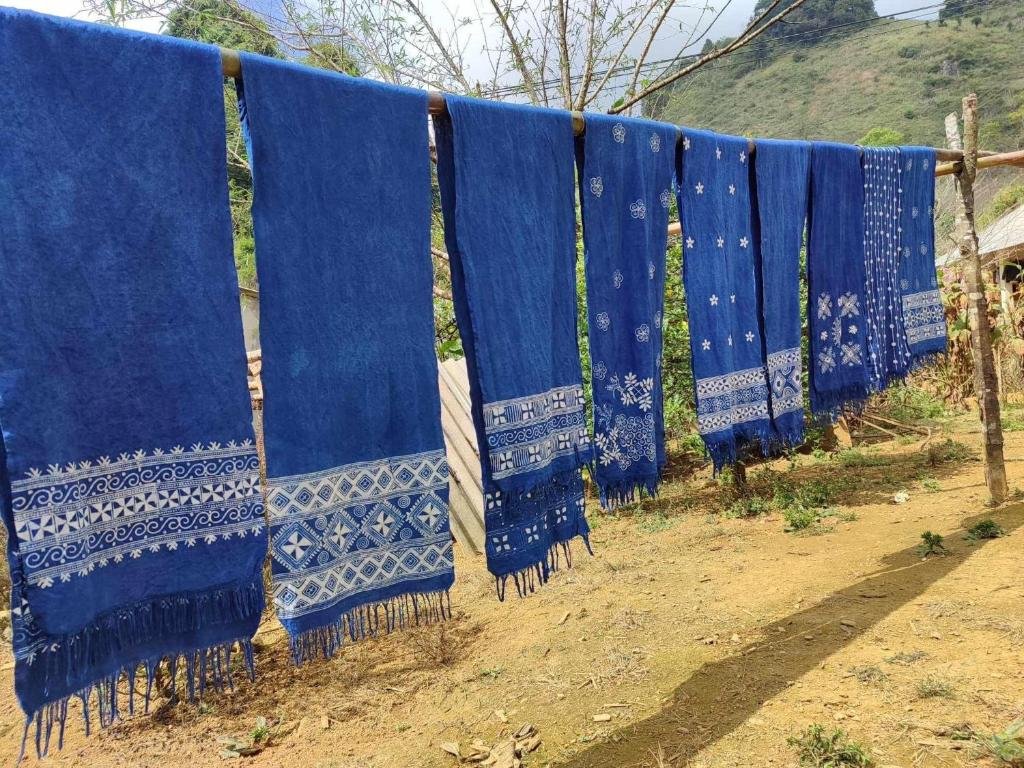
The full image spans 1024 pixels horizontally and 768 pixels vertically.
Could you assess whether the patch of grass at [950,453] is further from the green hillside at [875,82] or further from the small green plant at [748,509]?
the green hillside at [875,82]

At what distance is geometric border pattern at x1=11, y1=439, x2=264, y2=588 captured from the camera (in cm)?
126

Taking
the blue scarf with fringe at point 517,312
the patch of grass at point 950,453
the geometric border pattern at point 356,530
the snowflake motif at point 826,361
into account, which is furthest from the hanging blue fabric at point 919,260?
the geometric border pattern at point 356,530

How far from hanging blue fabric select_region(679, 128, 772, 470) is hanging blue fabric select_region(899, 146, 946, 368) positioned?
1235 mm

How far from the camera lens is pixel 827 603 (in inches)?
129

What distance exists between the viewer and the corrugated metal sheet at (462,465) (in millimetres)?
4504

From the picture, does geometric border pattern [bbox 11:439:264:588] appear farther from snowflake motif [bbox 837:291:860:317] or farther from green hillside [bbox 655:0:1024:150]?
green hillside [bbox 655:0:1024:150]

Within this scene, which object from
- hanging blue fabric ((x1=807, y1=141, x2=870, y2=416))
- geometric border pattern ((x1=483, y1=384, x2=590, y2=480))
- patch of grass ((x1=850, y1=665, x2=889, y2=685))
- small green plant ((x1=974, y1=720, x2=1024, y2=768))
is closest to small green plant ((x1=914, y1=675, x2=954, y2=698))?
patch of grass ((x1=850, y1=665, x2=889, y2=685))

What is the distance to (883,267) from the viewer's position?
3.30 m

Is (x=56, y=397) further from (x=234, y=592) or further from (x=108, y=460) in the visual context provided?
(x=234, y=592)

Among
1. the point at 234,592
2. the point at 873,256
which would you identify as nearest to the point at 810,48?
Result: the point at 873,256

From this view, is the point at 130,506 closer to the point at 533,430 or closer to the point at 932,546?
the point at 533,430

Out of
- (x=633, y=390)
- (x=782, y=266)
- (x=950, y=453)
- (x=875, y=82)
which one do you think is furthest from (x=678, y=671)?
(x=875, y=82)

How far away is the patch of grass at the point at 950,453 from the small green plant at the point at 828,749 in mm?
4230

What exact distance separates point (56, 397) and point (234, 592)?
50cm
